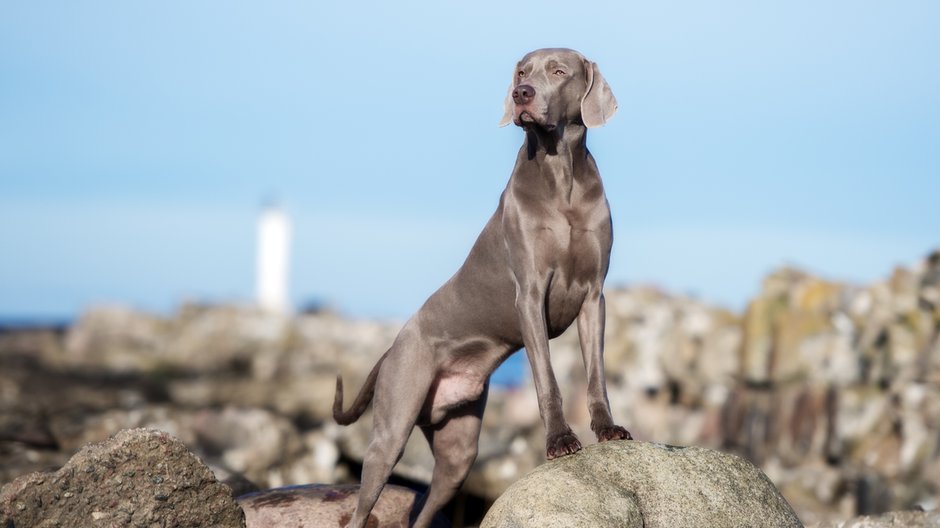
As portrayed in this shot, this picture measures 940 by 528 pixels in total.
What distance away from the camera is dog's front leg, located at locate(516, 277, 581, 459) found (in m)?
8.53

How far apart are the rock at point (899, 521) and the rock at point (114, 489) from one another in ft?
19.1

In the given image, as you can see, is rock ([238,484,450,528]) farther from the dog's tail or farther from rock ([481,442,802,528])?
rock ([481,442,802,528])

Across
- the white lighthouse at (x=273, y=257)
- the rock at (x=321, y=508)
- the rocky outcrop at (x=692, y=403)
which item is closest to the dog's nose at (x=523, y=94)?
the rock at (x=321, y=508)

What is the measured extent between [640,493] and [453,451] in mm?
2124

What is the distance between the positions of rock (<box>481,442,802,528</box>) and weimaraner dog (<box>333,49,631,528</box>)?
190 mm

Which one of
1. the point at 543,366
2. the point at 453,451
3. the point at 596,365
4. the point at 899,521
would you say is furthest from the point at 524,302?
the point at 899,521

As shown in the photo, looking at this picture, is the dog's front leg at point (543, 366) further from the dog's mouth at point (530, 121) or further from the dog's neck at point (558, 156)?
the dog's mouth at point (530, 121)

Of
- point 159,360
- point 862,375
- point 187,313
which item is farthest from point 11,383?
point 862,375

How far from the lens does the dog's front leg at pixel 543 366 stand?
336 inches

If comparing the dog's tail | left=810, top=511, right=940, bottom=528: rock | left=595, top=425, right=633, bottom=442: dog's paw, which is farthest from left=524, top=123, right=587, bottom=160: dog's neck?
left=810, top=511, right=940, bottom=528: rock

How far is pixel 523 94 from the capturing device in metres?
8.75

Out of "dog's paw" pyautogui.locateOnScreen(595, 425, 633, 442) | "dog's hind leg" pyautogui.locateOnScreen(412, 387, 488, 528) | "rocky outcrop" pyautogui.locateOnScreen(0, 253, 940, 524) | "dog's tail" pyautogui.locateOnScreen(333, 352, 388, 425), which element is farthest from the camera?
"rocky outcrop" pyautogui.locateOnScreen(0, 253, 940, 524)

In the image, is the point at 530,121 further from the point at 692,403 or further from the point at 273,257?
the point at 273,257

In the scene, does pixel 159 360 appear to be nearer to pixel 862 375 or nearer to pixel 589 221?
pixel 862 375
